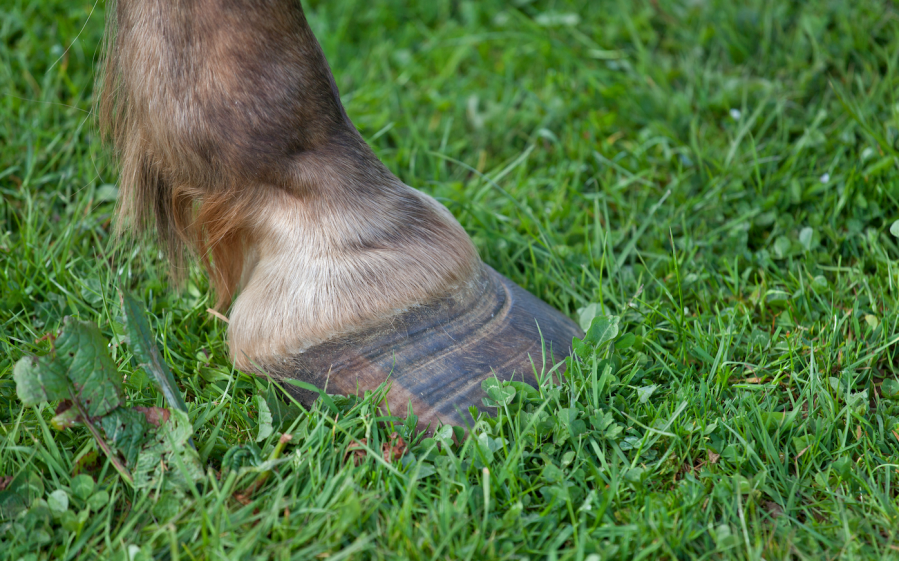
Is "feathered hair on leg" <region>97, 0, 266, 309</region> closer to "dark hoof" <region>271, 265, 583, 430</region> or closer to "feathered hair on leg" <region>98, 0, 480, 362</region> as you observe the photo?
"feathered hair on leg" <region>98, 0, 480, 362</region>

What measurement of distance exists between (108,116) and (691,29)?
2.37 metres

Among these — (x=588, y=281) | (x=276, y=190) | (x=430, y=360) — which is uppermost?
(x=276, y=190)

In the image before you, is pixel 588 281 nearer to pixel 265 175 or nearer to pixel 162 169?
pixel 265 175

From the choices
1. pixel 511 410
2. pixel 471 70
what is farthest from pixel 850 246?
pixel 471 70

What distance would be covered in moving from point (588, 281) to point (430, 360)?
69 centimetres

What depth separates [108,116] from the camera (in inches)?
64.9

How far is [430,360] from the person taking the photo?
1531 millimetres

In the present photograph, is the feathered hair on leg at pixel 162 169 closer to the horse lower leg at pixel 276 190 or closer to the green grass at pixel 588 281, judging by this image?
the horse lower leg at pixel 276 190

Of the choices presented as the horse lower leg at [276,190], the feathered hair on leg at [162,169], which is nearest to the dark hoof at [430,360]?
the horse lower leg at [276,190]

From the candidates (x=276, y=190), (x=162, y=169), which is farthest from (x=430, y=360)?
(x=162, y=169)

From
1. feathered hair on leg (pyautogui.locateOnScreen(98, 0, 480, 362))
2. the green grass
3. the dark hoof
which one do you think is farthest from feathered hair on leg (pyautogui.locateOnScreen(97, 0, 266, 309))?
the dark hoof

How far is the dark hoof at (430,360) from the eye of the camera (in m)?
1.51

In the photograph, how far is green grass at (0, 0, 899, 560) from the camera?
1327mm

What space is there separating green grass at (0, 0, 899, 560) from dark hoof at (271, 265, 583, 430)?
6cm
